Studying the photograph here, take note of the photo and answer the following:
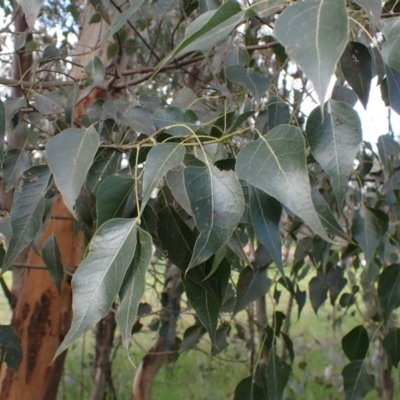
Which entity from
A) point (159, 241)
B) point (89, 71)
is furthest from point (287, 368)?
point (89, 71)

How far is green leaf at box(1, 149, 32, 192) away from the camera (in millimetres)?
816

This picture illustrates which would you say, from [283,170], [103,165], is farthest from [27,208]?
[283,170]

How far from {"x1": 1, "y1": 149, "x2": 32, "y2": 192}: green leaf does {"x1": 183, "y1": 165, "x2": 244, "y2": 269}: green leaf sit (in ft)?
1.37

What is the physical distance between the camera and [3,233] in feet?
2.15

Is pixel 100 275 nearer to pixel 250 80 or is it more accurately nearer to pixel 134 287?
pixel 134 287

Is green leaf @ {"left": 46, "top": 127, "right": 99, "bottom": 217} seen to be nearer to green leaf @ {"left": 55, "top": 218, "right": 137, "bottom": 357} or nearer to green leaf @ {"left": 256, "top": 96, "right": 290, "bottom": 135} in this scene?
green leaf @ {"left": 55, "top": 218, "right": 137, "bottom": 357}

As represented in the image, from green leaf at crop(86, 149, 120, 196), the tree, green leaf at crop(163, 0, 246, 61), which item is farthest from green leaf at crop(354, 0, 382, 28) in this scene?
green leaf at crop(86, 149, 120, 196)

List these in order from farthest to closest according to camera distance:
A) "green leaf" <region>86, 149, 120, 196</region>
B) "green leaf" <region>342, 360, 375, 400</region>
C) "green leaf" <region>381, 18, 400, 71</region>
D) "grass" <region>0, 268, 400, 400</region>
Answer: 1. "grass" <region>0, 268, 400, 400</region>
2. "green leaf" <region>342, 360, 375, 400</region>
3. "green leaf" <region>86, 149, 120, 196</region>
4. "green leaf" <region>381, 18, 400, 71</region>

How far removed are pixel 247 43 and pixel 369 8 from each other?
0.77 m

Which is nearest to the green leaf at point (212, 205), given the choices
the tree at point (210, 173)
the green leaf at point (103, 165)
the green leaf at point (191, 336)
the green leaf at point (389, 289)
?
the tree at point (210, 173)

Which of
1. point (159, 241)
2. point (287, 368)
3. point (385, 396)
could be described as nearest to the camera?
point (159, 241)

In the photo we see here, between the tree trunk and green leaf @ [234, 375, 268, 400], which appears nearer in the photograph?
green leaf @ [234, 375, 268, 400]

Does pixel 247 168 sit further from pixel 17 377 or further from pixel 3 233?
pixel 17 377

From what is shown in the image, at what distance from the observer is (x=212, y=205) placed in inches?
19.3
